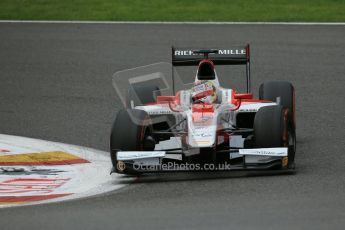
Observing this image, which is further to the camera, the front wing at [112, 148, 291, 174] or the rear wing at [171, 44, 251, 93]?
the rear wing at [171, 44, 251, 93]

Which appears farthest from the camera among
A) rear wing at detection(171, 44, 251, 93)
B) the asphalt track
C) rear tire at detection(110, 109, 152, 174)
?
rear wing at detection(171, 44, 251, 93)

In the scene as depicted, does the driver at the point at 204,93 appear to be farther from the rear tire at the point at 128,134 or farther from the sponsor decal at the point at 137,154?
the sponsor decal at the point at 137,154

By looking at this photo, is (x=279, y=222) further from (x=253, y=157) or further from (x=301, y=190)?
(x=253, y=157)

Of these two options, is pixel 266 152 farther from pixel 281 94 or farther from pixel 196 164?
pixel 281 94

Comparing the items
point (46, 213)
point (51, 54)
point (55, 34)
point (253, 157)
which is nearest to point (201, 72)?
point (253, 157)

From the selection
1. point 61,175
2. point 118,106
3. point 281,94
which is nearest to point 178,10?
point 118,106

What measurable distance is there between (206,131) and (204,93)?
3.04 ft

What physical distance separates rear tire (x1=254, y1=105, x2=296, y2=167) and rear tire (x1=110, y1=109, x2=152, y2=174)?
1076mm

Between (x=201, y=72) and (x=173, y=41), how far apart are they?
7.97 metres

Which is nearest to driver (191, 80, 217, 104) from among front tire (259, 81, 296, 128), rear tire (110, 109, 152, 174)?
rear tire (110, 109, 152, 174)

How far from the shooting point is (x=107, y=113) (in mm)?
15164

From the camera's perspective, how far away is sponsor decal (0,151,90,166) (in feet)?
40.0

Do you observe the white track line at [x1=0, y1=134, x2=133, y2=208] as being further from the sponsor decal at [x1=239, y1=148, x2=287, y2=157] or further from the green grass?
the green grass

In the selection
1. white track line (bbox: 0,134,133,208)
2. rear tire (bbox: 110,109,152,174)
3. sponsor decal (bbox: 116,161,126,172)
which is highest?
rear tire (bbox: 110,109,152,174)
